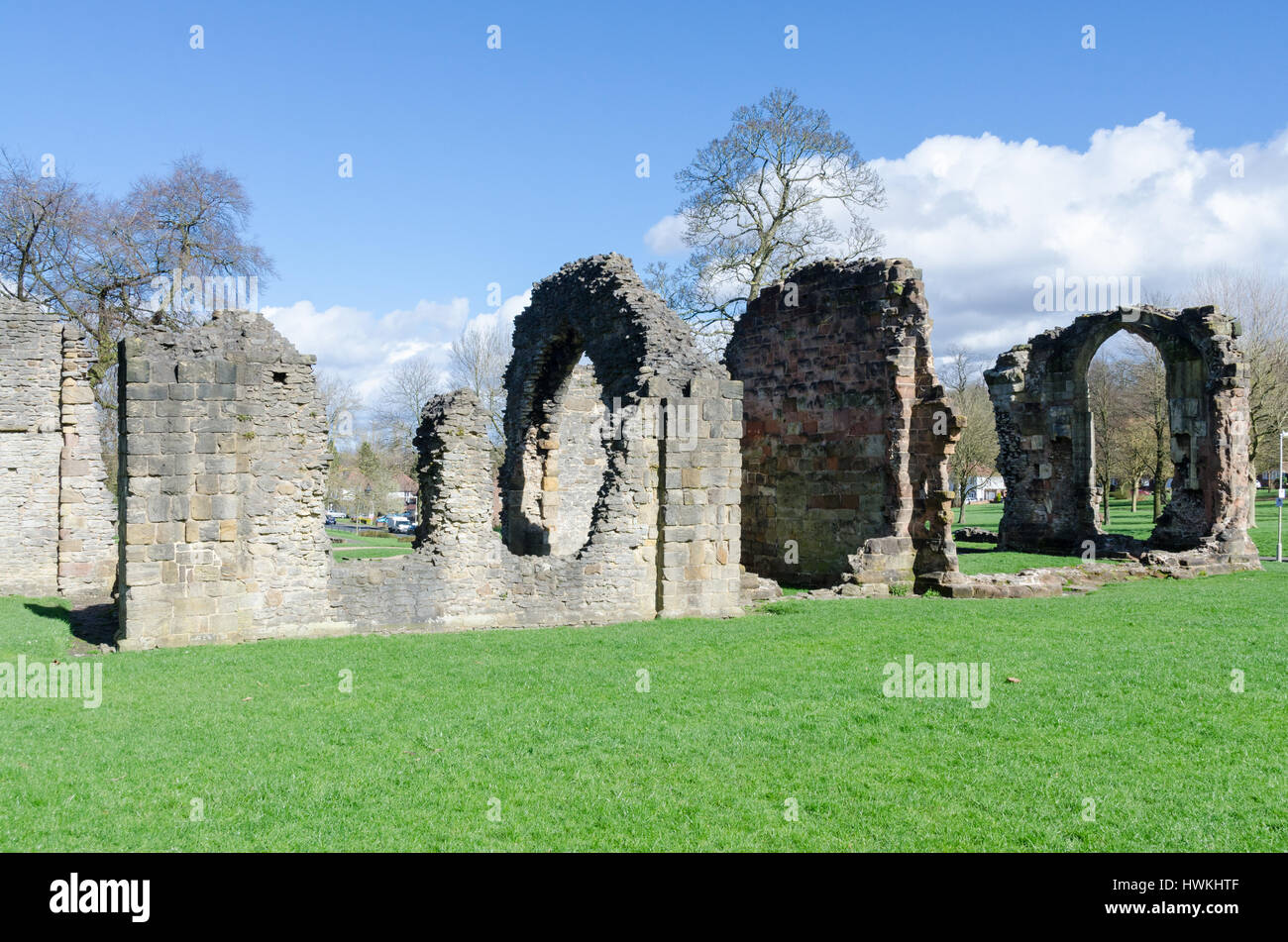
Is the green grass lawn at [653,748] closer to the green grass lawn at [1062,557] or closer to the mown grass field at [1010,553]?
the mown grass field at [1010,553]

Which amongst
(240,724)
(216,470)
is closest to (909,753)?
(240,724)

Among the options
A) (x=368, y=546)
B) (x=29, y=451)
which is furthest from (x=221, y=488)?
(x=368, y=546)

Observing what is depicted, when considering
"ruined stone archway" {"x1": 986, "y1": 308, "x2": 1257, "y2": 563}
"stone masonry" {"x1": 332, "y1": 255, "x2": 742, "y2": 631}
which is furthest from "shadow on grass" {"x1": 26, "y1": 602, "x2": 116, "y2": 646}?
"ruined stone archway" {"x1": 986, "y1": 308, "x2": 1257, "y2": 563}

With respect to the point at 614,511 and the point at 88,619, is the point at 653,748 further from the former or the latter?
the point at 88,619

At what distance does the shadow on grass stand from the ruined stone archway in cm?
2055

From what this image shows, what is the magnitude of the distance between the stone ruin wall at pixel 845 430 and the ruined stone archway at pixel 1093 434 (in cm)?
840

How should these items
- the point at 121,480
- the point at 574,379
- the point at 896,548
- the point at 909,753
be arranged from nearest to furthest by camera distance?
1. the point at 909,753
2. the point at 121,480
3. the point at 896,548
4. the point at 574,379

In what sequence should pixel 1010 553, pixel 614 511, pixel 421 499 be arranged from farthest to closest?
pixel 1010 553 → pixel 614 511 → pixel 421 499

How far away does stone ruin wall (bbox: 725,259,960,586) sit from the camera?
651 inches

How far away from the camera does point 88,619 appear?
1314 centimetres

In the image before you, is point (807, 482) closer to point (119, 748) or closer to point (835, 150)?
point (119, 748)

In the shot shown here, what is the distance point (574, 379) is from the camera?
70.5 ft

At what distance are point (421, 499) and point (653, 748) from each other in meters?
6.96
